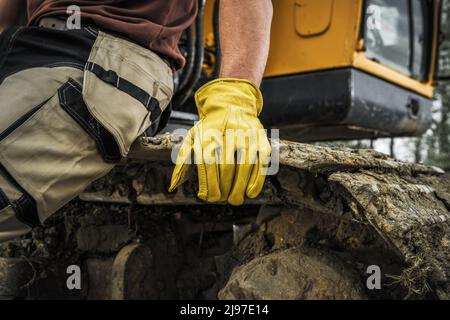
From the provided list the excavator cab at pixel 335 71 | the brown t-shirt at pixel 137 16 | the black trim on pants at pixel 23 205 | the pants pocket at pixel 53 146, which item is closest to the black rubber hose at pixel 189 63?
the excavator cab at pixel 335 71

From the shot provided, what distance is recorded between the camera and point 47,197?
4.68 ft

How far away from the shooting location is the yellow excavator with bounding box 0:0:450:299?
1472mm

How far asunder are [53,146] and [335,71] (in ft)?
5.32

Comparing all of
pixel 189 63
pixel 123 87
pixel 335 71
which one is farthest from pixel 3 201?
pixel 335 71

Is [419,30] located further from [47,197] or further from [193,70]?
[47,197]

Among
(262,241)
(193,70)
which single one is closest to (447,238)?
(262,241)

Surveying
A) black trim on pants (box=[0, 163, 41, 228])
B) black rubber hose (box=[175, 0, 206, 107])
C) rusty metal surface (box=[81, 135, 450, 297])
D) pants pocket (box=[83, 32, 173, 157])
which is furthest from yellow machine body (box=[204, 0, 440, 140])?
black trim on pants (box=[0, 163, 41, 228])

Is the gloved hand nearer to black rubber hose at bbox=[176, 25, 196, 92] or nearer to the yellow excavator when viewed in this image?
the yellow excavator

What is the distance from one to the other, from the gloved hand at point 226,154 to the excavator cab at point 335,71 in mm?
962

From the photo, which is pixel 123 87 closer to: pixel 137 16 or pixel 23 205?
pixel 137 16

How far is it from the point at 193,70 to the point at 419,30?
1650 millimetres

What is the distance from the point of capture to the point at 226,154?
4.37 ft

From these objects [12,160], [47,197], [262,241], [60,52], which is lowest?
[262,241]

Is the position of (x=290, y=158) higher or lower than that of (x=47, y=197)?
higher
